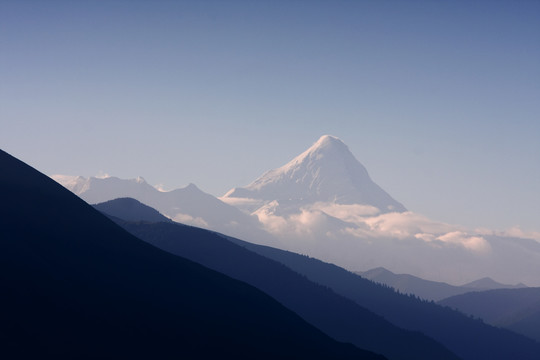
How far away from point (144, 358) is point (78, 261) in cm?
5467

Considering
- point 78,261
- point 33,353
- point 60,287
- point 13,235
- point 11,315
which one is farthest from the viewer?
point 78,261

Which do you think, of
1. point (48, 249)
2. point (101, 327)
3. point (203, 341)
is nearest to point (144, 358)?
point (101, 327)

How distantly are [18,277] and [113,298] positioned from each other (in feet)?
111

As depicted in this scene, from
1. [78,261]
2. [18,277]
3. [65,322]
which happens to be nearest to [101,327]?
[65,322]

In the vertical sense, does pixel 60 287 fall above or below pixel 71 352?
above

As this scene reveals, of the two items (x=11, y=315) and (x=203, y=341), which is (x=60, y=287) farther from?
(x=203, y=341)

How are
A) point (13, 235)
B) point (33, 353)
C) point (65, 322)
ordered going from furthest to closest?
point (13, 235), point (65, 322), point (33, 353)

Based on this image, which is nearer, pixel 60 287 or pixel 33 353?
pixel 33 353

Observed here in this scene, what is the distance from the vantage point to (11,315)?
460 feet

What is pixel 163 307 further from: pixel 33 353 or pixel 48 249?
pixel 33 353

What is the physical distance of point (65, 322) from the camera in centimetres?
15338

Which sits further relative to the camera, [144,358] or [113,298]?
[113,298]

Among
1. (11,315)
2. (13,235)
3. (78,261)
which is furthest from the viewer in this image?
(78,261)

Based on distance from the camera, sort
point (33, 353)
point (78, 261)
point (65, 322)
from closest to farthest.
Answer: point (33, 353)
point (65, 322)
point (78, 261)
